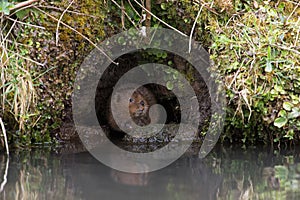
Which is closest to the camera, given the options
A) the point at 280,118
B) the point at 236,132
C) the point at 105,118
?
the point at 280,118

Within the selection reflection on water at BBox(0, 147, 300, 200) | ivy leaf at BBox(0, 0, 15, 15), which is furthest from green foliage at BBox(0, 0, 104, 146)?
reflection on water at BBox(0, 147, 300, 200)

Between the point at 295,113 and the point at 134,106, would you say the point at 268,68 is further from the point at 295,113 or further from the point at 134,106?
the point at 134,106

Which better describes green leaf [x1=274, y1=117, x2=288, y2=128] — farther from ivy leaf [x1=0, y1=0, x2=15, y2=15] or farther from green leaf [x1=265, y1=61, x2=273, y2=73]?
ivy leaf [x1=0, y1=0, x2=15, y2=15]

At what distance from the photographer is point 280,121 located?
2.80m

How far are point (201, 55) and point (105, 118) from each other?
76 centimetres

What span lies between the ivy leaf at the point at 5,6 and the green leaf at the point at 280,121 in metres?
1.65

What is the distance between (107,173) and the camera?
2309mm

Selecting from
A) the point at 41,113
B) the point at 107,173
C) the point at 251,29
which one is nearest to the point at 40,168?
the point at 107,173

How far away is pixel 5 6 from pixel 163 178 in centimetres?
138

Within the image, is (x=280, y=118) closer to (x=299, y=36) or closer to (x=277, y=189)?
(x=299, y=36)

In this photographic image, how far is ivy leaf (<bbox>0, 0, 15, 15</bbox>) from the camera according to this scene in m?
2.80

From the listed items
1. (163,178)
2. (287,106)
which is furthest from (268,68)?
(163,178)

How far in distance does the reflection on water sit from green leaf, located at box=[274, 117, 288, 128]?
156 mm

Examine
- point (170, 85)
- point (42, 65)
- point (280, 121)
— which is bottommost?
point (280, 121)
